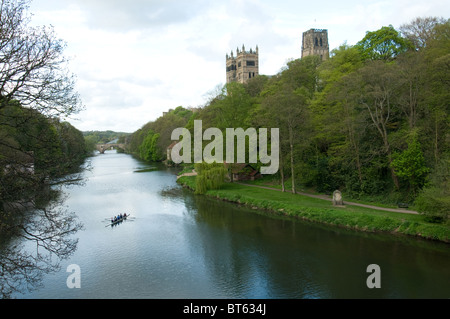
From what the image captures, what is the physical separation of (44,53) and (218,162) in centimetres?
2690

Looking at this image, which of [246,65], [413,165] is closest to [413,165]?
[413,165]

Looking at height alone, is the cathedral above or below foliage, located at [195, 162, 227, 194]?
above

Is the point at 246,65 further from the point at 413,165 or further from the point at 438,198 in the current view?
the point at 438,198

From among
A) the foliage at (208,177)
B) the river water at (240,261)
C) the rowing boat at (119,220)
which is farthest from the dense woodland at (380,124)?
the rowing boat at (119,220)

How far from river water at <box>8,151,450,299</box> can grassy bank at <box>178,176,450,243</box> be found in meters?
0.72

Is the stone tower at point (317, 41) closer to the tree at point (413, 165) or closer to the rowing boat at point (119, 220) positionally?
the tree at point (413, 165)

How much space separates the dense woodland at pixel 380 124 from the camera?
2152 cm

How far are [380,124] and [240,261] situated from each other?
671 inches

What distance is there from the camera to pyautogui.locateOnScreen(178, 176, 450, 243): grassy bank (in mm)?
18328

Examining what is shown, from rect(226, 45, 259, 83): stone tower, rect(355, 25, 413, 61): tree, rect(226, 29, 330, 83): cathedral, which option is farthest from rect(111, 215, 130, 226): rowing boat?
rect(226, 45, 259, 83): stone tower

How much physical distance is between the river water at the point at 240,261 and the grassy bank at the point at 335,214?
72 centimetres

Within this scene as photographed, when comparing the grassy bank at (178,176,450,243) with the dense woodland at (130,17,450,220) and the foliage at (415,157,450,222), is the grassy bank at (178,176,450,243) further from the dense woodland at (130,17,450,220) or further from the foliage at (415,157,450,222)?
the dense woodland at (130,17,450,220)

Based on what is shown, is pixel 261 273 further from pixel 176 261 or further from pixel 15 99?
pixel 15 99

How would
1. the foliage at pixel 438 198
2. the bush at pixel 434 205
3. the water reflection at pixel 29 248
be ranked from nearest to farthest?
the water reflection at pixel 29 248 → the bush at pixel 434 205 → the foliage at pixel 438 198
